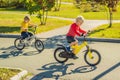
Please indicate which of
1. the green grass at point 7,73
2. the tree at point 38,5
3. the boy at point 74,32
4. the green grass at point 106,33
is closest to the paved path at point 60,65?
the green grass at point 7,73

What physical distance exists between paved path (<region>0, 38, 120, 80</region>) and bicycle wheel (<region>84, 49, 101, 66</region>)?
0.56ft

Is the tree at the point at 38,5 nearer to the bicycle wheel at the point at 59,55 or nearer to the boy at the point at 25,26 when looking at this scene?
the boy at the point at 25,26

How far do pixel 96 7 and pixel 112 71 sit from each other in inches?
957

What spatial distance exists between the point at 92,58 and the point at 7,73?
9.66 feet

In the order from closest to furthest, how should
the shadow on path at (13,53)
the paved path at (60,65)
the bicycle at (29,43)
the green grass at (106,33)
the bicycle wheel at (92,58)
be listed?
1. the paved path at (60,65)
2. the bicycle wheel at (92,58)
3. the shadow on path at (13,53)
4. the bicycle at (29,43)
5. the green grass at (106,33)

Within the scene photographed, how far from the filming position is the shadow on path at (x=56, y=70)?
10212 millimetres

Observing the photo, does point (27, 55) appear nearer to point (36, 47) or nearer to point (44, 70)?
point (36, 47)

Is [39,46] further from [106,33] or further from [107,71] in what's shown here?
[106,33]

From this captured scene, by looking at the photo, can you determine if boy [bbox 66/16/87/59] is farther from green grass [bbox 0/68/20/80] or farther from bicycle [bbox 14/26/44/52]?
bicycle [bbox 14/26/44/52]

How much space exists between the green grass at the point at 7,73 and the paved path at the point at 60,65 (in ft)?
2.08

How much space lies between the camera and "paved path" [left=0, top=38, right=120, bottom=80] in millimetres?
10164

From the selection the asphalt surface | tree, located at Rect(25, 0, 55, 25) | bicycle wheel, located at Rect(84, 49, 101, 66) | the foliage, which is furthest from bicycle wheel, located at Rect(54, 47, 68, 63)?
the foliage

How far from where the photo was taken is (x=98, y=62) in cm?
1123

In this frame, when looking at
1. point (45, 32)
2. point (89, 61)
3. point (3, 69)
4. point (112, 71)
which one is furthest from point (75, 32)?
point (45, 32)
